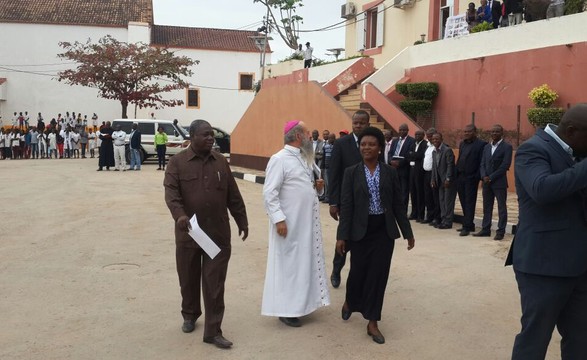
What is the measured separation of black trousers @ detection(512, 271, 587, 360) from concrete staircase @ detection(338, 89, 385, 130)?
43.8 ft

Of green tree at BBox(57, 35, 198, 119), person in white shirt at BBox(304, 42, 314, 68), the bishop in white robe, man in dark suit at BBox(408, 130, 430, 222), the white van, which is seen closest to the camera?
the bishop in white robe

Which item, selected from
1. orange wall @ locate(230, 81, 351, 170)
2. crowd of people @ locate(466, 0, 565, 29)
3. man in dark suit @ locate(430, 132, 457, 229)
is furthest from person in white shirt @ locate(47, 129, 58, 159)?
man in dark suit @ locate(430, 132, 457, 229)

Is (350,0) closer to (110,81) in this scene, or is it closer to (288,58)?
(288,58)

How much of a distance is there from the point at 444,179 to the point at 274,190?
18.6ft

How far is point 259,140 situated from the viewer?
21.8 metres

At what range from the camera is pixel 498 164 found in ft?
30.6

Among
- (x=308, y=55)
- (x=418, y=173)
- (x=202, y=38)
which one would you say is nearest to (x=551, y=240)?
(x=418, y=173)

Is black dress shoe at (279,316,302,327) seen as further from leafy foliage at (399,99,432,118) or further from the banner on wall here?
the banner on wall

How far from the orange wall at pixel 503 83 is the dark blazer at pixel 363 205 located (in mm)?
9999

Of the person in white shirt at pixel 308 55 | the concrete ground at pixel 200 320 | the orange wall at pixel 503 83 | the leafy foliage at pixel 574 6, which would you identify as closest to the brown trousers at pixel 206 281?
the concrete ground at pixel 200 320

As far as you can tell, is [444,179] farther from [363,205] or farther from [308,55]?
[308,55]

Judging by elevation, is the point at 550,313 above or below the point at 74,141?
above

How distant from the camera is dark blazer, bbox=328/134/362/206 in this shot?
623 centimetres

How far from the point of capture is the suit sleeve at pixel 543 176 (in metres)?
3.12
